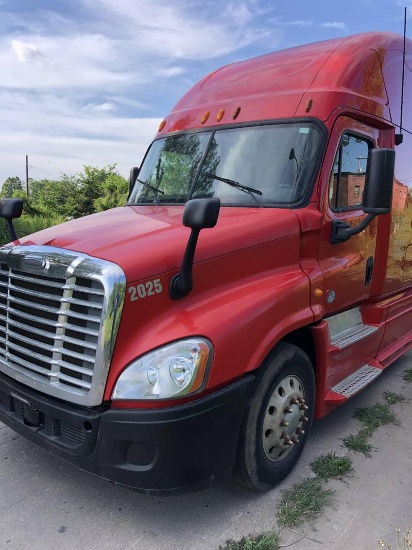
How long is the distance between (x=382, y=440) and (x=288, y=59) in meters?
3.23

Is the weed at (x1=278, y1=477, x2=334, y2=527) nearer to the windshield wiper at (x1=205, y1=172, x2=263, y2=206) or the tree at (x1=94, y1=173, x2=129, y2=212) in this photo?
the windshield wiper at (x1=205, y1=172, x2=263, y2=206)

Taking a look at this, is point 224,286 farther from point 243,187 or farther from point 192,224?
point 243,187

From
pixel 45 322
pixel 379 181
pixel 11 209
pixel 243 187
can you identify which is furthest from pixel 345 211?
pixel 11 209

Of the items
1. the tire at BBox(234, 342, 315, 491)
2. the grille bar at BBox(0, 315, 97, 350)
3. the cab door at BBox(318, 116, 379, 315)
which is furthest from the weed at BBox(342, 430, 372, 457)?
the grille bar at BBox(0, 315, 97, 350)

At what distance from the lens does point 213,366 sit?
2502mm

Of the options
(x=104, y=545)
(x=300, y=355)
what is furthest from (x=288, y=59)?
(x=104, y=545)

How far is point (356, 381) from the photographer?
3953 mm

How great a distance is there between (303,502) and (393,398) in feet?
6.74

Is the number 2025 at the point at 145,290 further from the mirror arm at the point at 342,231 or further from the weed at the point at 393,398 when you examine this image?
the weed at the point at 393,398

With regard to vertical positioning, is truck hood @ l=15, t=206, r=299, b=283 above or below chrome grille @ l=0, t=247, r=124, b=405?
above

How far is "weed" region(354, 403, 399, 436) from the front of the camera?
159 inches

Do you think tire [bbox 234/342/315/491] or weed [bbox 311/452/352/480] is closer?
tire [bbox 234/342/315/491]

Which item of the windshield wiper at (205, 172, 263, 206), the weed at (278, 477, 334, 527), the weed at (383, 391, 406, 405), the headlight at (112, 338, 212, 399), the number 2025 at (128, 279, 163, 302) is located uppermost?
the windshield wiper at (205, 172, 263, 206)

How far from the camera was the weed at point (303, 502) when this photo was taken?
2.84 meters
